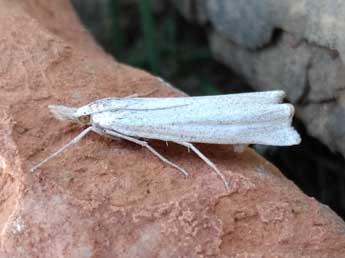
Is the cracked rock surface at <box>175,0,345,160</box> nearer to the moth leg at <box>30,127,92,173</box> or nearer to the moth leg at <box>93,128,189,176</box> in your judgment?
the moth leg at <box>93,128,189,176</box>

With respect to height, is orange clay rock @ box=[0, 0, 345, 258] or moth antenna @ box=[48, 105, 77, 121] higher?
moth antenna @ box=[48, 105, 77, 121]

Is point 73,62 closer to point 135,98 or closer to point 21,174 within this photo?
point 135,98

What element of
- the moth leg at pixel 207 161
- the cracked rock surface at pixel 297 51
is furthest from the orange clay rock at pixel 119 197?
the cracked rock surface at pixel 297 51

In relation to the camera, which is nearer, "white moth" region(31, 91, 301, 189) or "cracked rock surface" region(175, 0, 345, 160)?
"white moth" region(31, 91, 301, 189)

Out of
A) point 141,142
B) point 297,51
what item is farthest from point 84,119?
point 297,51

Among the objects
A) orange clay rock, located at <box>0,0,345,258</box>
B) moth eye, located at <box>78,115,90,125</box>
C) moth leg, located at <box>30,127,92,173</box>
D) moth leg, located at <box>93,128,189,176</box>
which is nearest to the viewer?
orange clay rock, located at <box>0,0,345,258</box>

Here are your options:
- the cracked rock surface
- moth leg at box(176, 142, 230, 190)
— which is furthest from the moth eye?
the cracked rock surface

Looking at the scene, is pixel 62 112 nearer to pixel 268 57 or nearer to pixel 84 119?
pixel 84 119
